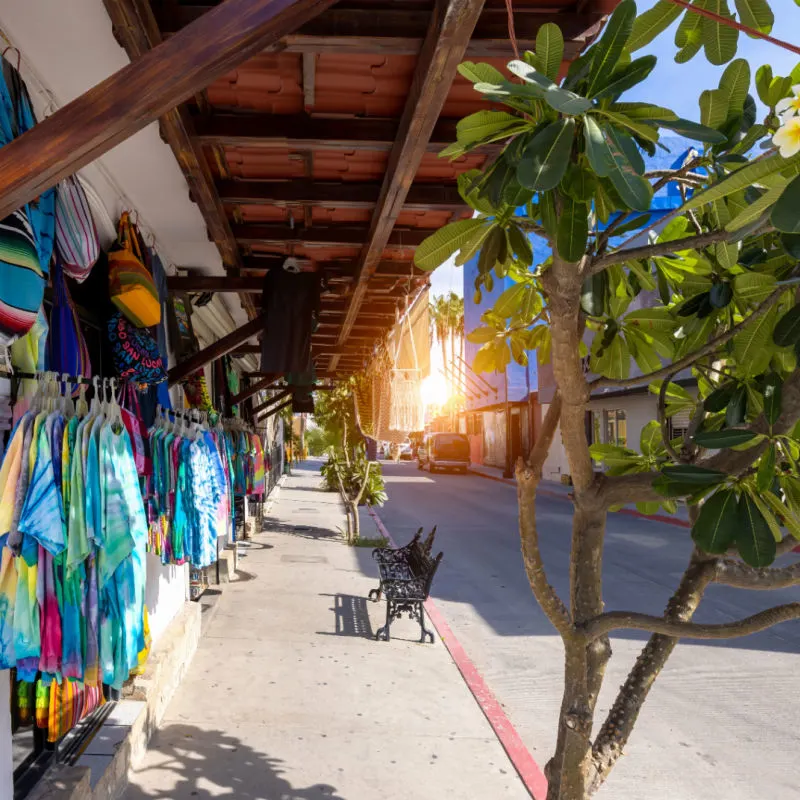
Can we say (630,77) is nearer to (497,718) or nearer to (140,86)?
(140,86)

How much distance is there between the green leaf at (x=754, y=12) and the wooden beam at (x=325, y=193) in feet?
7.62

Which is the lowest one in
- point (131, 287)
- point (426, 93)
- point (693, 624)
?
point (693, 624)

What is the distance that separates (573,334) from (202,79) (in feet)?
4.16

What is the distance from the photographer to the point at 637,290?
278 centimetres

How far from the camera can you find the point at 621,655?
272 inches

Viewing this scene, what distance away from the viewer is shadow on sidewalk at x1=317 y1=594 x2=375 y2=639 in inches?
288

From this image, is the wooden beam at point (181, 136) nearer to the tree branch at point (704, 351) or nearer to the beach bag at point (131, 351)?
the beach bag at point (131, 351)

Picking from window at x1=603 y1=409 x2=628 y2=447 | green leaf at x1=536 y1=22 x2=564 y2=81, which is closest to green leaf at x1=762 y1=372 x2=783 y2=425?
green leaf at x1=536 y1=22 x2=564 y2=81

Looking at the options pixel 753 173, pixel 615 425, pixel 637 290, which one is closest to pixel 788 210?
pixel 753 173

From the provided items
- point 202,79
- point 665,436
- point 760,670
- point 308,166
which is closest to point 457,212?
point 308,166

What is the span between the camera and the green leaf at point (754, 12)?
1631 millimetres

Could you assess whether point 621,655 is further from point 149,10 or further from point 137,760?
point 149,10

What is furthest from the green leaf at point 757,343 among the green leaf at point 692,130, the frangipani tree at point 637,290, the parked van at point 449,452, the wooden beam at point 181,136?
the parked van at point 449,452

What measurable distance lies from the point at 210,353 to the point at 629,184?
4.14m
